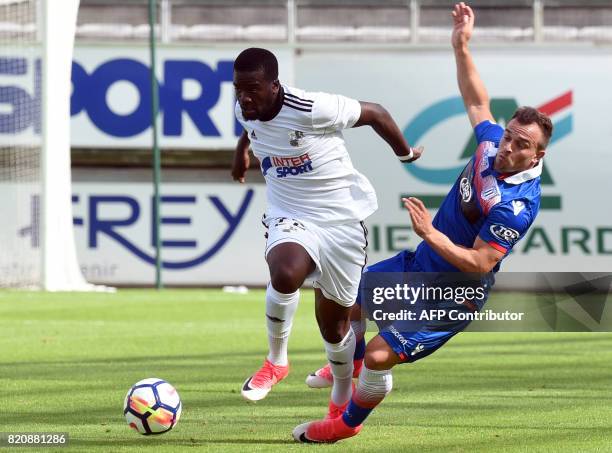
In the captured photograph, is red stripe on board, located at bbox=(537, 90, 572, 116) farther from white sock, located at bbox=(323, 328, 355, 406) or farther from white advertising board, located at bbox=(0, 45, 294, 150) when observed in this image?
white sock, located at bbox=(323, 328, 355, 406)

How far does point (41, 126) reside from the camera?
21.8 meters

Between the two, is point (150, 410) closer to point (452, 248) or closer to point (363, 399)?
point (363, 399)

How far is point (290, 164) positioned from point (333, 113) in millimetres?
372

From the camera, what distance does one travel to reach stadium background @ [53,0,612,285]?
945 inches

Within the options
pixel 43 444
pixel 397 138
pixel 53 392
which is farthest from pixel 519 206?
pixel 53 392

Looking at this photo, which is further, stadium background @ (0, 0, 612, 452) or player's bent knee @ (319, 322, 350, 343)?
stadium background @ (0, 0, 612, 452)

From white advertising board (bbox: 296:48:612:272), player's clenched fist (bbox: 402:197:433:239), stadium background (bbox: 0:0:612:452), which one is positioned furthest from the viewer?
white advertising board (bbox: 296:48:612:272)

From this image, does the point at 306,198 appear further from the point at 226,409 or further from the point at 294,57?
the point at 294,57

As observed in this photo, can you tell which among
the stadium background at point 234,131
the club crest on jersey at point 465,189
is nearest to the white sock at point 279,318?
the club crest on jersey at point 465,189

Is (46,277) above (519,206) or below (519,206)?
below

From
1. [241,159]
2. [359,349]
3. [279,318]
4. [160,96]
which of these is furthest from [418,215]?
[160,96]

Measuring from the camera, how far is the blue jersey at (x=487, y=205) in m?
6.73

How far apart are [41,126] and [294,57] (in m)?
4.93

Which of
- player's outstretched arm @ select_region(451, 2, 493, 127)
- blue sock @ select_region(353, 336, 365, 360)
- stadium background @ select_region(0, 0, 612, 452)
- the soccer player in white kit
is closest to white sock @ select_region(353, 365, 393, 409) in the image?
the soccer player in white kit
